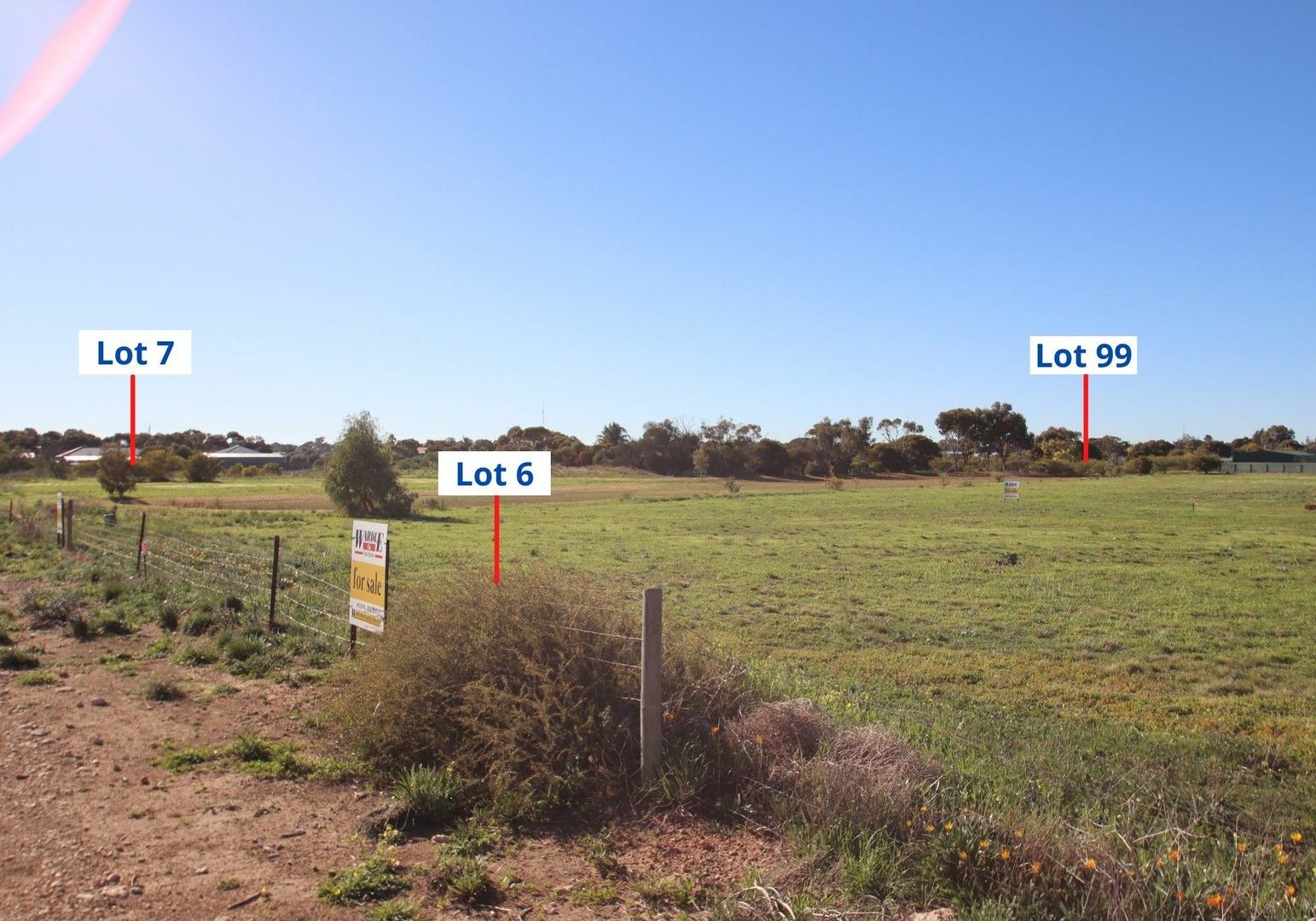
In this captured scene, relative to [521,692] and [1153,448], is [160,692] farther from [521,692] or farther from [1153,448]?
[1153,448]

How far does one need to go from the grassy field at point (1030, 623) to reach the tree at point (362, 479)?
12593mm

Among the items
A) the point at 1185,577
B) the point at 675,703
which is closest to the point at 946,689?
the point at 675,703

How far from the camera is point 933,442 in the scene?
124 meters

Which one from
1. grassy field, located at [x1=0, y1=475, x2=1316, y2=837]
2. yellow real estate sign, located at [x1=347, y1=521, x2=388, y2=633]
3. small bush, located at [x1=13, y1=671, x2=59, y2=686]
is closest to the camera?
grassy field, located at [x1=0, y1=475, x2=1316, y2=837]

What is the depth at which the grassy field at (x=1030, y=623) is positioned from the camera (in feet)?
25.6

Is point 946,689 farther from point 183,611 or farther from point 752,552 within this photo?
point 752,552

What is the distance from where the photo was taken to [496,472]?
11070 mm

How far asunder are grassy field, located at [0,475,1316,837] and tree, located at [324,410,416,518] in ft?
41.3

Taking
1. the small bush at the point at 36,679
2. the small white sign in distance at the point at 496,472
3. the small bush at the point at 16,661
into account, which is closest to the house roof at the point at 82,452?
the small bush at the point at 16,661

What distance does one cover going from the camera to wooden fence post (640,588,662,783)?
5.80 meters

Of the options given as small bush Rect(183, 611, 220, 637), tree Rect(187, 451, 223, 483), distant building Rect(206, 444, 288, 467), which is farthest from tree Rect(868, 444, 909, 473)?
small bush Rect(183, 611, 220, 637)

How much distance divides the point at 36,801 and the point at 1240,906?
6949 mm

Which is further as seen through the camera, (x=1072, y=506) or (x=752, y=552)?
(x=1072, y=506)

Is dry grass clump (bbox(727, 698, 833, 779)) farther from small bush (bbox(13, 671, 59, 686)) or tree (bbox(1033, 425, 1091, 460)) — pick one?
tree (bbox(1033, 425, 1091, 460))
